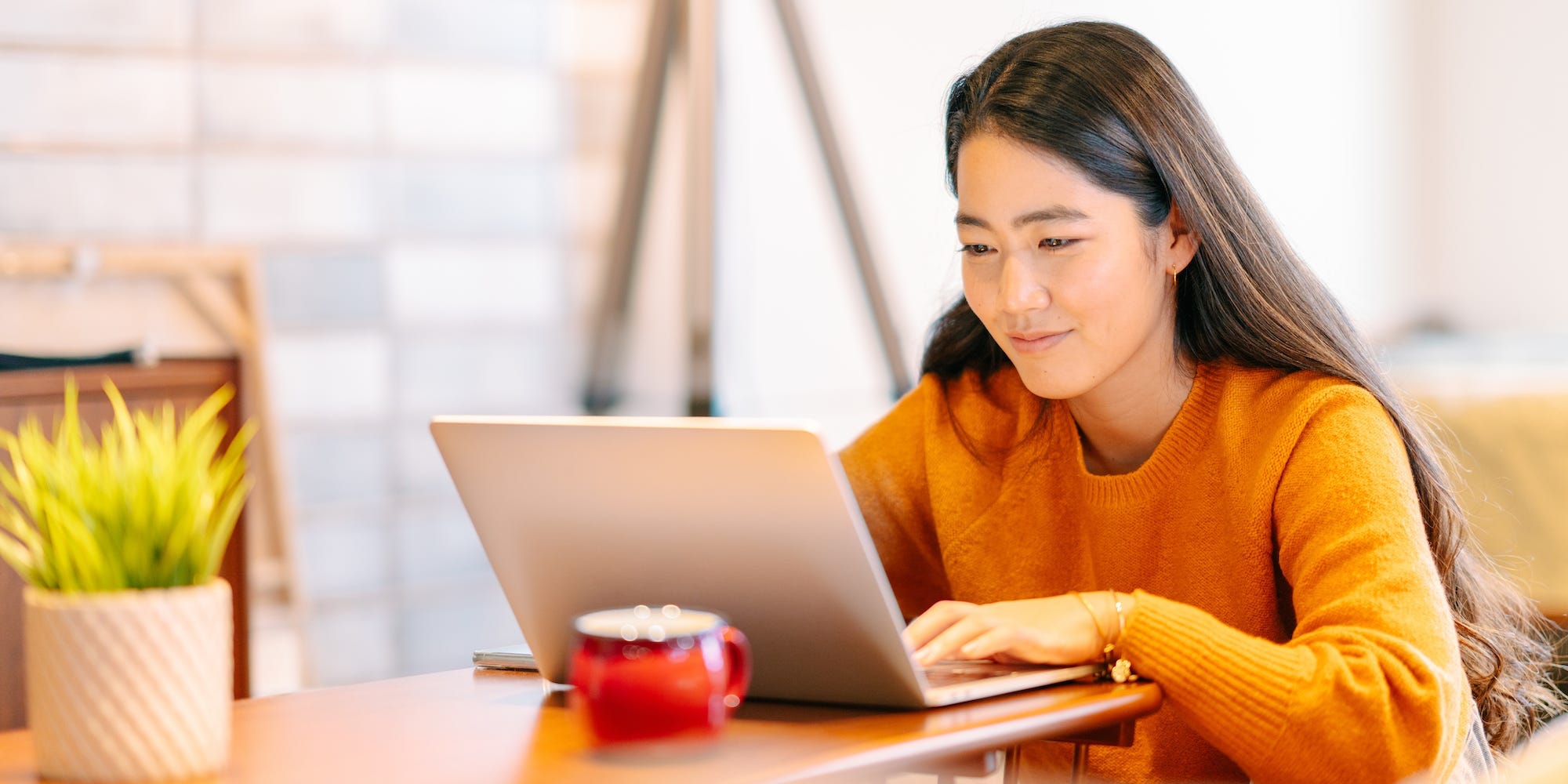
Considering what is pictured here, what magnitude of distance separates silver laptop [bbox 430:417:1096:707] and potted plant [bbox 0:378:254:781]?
22 cm

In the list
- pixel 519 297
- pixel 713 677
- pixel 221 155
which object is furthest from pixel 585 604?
pixel 519 297

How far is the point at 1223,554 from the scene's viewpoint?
1.35 m

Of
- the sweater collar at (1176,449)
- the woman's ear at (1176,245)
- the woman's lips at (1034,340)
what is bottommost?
the sweater collar at (1176,449)

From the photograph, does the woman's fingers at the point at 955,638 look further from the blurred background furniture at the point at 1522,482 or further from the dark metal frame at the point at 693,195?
the dark metal frame at the point at 693,195

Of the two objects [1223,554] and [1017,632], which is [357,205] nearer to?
[1223,554]

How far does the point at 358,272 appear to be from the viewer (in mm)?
2701

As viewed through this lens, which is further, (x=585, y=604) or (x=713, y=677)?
(x=585, y=604)

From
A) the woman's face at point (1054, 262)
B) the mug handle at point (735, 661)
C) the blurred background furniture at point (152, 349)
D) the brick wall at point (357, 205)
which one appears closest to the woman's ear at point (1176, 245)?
the woman's face at point (1054, 262)

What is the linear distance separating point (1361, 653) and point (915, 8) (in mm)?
2558

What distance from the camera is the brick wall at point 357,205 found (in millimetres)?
2381

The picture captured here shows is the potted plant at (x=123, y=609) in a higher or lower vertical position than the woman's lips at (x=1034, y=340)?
lower

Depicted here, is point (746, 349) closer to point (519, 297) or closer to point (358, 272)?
point (519, 297)

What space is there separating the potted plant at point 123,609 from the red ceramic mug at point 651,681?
0.20 metres

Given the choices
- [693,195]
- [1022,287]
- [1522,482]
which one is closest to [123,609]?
[1022,287]
